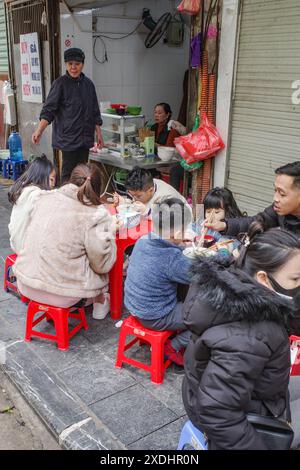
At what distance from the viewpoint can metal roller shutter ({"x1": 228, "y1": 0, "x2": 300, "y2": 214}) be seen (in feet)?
14.5

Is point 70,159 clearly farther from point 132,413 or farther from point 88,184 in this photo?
point 132,413

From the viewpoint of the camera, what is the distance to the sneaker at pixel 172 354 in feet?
11.1

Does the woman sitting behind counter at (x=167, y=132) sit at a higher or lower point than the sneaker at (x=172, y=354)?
higher

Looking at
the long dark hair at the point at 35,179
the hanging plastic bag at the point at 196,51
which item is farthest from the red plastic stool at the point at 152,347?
the hanging plastic bag at the point at 196,51

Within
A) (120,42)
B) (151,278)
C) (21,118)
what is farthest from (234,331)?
(21,118)

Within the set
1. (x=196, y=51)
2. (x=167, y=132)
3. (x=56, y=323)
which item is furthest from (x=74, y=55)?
(x=56, y=323)

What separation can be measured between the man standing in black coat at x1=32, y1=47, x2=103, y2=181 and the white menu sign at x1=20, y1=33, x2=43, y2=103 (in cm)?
259

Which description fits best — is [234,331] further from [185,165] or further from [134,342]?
[185,165]

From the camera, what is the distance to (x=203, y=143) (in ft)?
17.3

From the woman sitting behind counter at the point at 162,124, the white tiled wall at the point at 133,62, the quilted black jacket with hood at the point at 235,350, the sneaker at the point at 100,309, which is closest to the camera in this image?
the quilted black jacket with hood at the point at 235,350

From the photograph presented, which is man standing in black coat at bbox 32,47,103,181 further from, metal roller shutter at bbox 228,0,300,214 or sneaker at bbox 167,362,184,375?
sneaker at bbox 167,362,184,375

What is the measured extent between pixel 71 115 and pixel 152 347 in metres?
3.89

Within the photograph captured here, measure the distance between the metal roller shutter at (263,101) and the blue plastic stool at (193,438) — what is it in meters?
3.10

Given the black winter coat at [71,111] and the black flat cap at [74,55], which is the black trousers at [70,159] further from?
the black flat cap at [74,55]
